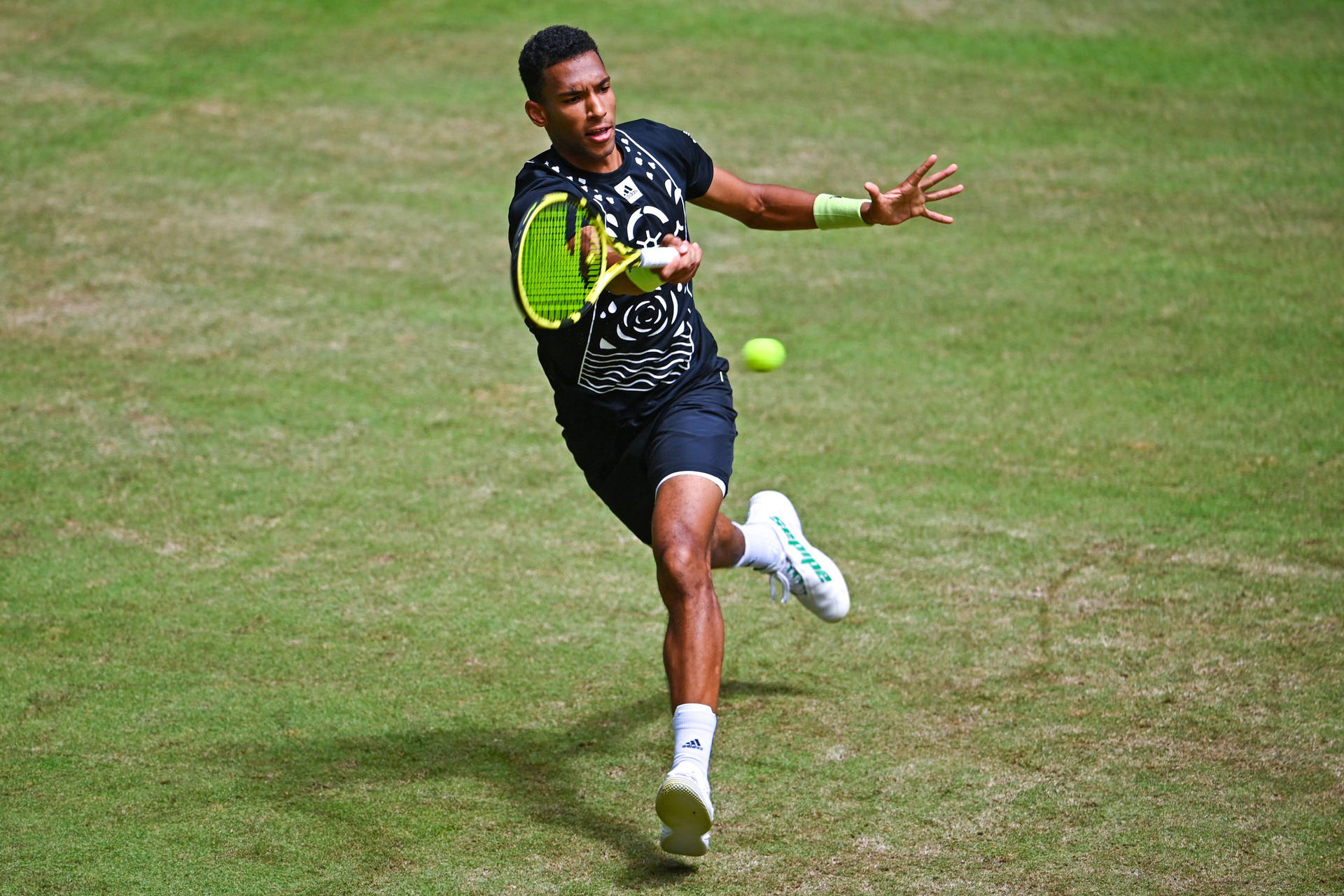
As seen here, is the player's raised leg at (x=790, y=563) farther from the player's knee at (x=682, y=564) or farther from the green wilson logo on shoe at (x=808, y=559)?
the player's knee at (x=682, y=564)

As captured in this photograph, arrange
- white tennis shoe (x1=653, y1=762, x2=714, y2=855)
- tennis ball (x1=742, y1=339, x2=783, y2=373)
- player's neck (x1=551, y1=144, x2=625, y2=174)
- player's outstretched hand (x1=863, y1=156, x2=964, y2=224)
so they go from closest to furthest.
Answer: white tennis shoe (x1=653, y1=762, x2=714, y2=855)
player's neck (x1=551, y1=144, x2=625, y2=174)
player's outstretched hand (x1=863, y1=156, x2=964, y2=224)
tennis ball (x1=742, y1=339, x2=783, y2=373)

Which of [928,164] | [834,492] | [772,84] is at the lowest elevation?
[834,492]

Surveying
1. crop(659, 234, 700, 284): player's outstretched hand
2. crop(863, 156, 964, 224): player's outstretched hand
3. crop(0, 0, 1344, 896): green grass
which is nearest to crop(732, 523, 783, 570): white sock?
crop(0, 0, 1344, 896): green grass

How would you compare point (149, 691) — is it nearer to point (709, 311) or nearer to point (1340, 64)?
point (709, 311)

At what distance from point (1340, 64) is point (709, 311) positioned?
811 centimetres

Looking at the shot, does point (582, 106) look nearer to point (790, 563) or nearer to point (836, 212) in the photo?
point (836, 212)

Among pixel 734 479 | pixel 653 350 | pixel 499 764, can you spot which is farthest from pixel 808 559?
pixel 734 479

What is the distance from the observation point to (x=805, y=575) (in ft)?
19.5

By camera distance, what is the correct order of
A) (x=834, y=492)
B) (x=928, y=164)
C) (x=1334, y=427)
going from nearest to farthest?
(x=928, y=164), (x=834, y=492), (x=1334, y=427)

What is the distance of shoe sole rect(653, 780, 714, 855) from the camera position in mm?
4215

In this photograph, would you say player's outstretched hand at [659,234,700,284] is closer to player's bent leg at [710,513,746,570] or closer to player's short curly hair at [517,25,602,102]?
player's short curly hair at [517,25,602,102]

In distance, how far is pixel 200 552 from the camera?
7.03 meters

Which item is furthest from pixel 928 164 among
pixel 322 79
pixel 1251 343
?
pixel 322 79

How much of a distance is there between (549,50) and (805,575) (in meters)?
2.36
